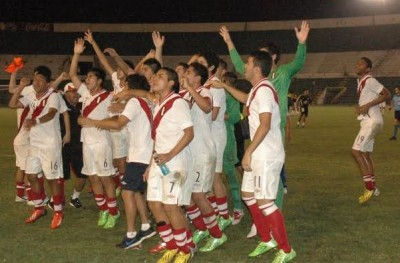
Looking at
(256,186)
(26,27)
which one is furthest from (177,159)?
(26,27)

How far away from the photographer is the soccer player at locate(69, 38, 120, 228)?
7.57m

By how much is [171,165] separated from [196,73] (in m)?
1.30

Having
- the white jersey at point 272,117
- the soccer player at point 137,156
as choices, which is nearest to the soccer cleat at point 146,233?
the soccer player at point 137,156

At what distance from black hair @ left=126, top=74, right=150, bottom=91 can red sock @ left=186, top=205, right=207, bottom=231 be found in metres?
1.47

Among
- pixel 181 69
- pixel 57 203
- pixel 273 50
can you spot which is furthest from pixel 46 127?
pixel 273 50

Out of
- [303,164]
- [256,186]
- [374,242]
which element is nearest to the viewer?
[256,186]

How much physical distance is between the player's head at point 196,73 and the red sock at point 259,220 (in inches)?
56.2

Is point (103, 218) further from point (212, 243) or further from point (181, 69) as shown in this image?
point (181, 69)

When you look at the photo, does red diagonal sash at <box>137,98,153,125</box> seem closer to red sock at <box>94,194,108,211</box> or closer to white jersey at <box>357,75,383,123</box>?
red sock at <box>94,194,108,211</box>

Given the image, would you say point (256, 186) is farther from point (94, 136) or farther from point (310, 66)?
point (310, 66)

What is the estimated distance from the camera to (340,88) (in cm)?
5631

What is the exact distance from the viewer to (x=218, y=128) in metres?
7.12

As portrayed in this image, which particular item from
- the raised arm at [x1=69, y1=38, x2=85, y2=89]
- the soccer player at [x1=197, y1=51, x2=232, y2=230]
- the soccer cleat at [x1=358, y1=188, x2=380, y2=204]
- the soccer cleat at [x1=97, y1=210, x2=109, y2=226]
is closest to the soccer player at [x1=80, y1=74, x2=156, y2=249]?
the soccer player at [x1=197, y1=51, x2=232, y2=230]

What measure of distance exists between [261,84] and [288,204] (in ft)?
12.4
